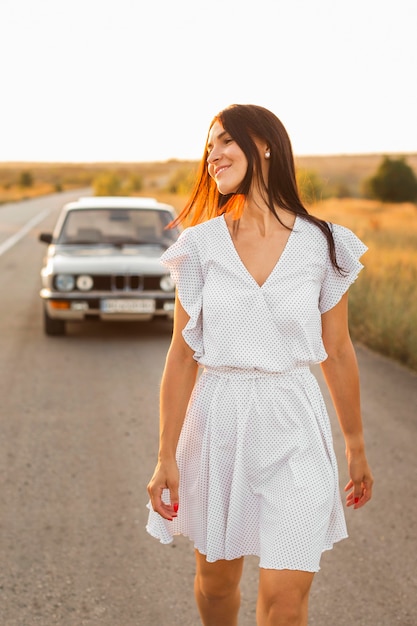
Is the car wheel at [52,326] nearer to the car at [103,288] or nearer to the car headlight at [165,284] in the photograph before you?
the car at [103,288]

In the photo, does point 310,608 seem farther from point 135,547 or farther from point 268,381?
point 268,381

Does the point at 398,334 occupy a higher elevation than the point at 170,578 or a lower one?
lower

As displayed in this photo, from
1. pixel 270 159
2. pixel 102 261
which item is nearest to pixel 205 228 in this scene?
pixel 270 159

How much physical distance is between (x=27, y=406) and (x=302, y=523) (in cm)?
501

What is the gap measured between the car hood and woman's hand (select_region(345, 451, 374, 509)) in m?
7.53

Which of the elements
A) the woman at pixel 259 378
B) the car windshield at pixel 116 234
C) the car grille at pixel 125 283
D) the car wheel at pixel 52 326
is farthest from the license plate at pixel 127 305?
the woman at pixel 259 378

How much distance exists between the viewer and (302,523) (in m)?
2.47

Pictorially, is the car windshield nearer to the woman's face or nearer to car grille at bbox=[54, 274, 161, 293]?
car grille at bbox=[54, 274, 161, 293]

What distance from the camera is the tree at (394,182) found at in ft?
225

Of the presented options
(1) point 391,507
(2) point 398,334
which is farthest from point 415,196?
(1) point 391,507

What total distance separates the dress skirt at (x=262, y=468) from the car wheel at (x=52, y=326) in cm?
790

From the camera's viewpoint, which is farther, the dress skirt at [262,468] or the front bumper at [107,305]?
the front bumper at [107,305]

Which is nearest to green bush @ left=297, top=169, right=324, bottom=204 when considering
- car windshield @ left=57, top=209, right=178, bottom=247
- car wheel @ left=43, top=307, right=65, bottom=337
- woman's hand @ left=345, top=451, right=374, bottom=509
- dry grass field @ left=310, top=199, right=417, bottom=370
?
woman's hand @ left=345, top=451, right=374, bottom=509

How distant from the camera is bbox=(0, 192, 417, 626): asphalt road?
3.79m
